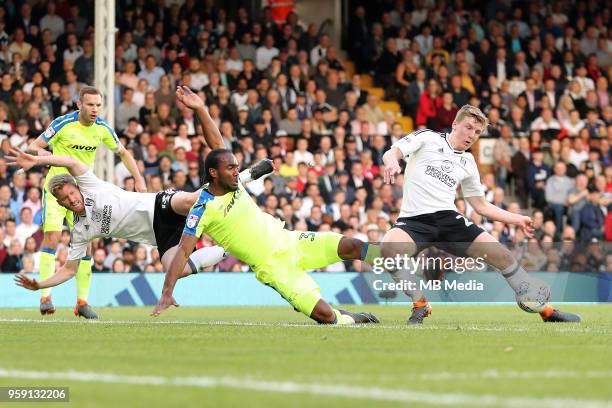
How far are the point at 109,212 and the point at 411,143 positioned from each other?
3.11 meters

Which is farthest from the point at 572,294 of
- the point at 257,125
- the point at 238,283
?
the point at 257,125

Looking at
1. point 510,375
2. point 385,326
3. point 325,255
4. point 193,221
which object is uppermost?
point 193,221

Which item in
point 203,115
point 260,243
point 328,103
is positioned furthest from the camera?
point 328,103

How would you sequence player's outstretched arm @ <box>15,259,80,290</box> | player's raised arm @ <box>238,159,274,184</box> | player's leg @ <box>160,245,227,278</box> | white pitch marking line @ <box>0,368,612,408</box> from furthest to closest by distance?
player's leg @ <box>160,245,227,278</box>
player's raised arm @ <box>238,159,274,184</box>
player's outstretched arm @ <box>15,259,80,290</box>
white pitch marking line @ <box>0,368,612,408</box>

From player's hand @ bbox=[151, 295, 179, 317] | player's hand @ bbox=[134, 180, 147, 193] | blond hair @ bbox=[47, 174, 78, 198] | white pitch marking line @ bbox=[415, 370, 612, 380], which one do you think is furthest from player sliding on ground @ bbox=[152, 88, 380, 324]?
white pitch marking line @ bbox=[415, 370, 612, 380]

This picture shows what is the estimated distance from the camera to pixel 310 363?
825 centimetres

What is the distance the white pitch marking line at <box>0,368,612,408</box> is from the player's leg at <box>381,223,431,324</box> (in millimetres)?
5487

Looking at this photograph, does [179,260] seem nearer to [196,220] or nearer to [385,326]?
[196,220]

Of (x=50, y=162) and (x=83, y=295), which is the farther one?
(x=83, y=295)

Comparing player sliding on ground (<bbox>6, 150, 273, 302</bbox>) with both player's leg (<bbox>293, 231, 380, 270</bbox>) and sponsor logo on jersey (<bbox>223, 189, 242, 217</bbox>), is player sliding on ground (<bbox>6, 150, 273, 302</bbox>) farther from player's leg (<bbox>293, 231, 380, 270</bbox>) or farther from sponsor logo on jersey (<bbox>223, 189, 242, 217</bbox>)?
player's leg (<bbox>293, 231, 380, 270</bbox>)

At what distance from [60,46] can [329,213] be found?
20.1 feet

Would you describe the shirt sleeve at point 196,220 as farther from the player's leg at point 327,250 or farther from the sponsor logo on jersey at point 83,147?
the sponsor logo on jersey at point 83,147

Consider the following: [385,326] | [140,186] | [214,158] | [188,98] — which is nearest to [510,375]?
[385,326]

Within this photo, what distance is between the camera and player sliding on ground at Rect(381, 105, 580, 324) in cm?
1292
